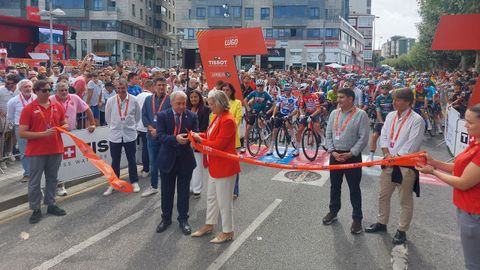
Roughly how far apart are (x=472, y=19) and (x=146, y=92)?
6.34 m

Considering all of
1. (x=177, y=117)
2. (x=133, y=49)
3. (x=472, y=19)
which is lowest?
(x=177, y=117)

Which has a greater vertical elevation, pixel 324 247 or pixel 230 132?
pixel 230 132

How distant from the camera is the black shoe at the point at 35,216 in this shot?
574cm

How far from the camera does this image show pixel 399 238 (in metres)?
5.07

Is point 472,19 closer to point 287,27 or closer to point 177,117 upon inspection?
point 177,117

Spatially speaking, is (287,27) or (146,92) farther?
(287,27)

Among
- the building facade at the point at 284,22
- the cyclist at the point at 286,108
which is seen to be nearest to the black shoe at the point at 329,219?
the cyclist at the point at 286,108

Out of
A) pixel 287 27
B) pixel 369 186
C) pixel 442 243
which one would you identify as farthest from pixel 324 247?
pixel 287 27

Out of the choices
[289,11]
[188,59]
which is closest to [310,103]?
[188,59]

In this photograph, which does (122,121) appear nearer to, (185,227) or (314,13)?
(185,227)

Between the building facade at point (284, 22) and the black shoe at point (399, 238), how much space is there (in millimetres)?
59918

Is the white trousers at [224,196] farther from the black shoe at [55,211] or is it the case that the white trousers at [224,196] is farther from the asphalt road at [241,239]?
the black shoe at [55,211]

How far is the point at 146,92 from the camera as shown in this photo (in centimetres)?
833

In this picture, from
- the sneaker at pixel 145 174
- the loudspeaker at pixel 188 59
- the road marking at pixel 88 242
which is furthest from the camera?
the loudspeaker at pixel 188 59
